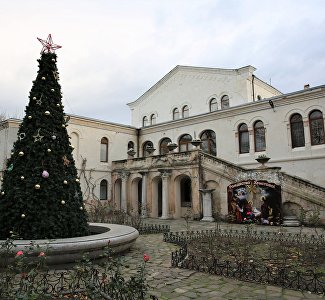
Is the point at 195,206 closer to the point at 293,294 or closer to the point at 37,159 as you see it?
the point at 37,159

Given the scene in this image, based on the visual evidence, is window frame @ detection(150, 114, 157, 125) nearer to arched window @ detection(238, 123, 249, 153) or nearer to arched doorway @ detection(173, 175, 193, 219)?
arched doorway @ detection(173, 175, 193, 219)

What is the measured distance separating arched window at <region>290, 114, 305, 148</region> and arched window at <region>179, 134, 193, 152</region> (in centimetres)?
895

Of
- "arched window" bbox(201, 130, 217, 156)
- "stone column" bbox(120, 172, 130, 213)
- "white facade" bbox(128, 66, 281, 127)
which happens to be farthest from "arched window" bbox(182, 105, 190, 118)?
"stone column" bbox(120, 172, 130, 213)

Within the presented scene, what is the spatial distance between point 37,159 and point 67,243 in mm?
2738

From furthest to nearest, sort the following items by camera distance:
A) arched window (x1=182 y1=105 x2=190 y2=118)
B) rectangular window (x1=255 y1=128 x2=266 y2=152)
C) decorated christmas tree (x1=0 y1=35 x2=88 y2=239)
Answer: arched window (x1=182 y1=105 x2=190 y2=118), rectangular window (x1=255 y1=128 x2=266 y2=152), decorated christmas tree (x1=0 y1=35 x2=88 y2=239)

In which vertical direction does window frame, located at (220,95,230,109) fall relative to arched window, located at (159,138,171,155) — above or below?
above

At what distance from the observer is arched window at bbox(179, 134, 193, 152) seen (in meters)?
27.6

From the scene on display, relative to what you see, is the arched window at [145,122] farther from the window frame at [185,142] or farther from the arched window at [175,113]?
the window frame at [185,142]

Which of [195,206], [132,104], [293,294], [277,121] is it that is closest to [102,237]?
[293,294]

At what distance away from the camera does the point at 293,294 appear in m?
5.68

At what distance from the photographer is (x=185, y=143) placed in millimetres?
27891

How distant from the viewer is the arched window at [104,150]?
28.5 metres

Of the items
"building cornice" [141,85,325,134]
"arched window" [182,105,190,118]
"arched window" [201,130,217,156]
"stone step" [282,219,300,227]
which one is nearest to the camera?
"stone step" [282,219,300,227]

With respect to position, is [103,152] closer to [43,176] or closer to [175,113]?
[175,113]
